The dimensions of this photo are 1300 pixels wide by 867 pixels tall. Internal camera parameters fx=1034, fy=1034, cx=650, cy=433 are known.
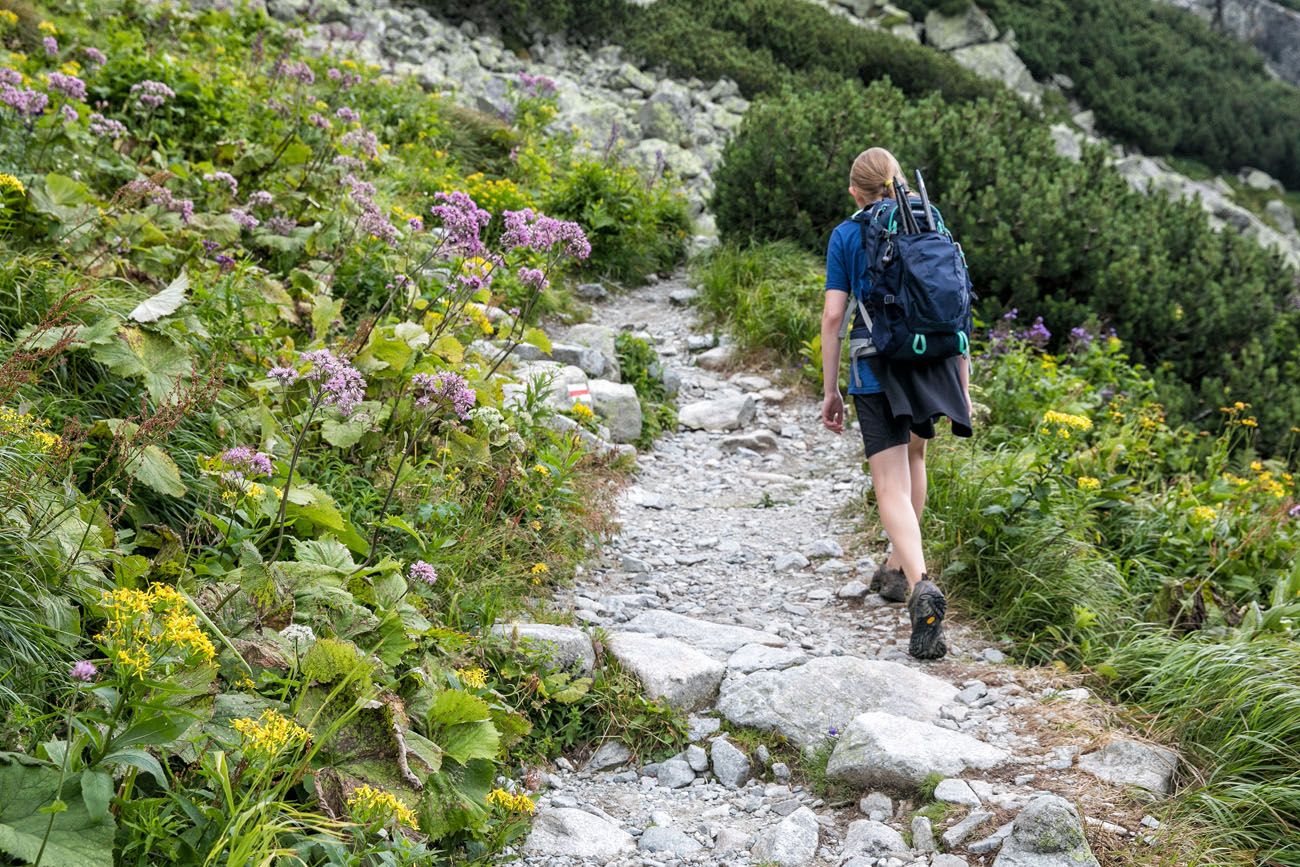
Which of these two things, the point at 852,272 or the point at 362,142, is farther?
the point at 362,142

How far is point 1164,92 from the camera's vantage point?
31016mm

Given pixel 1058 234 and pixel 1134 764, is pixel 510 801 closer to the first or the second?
pixel 1134 764

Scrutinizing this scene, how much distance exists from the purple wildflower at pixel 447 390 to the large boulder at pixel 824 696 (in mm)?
1617

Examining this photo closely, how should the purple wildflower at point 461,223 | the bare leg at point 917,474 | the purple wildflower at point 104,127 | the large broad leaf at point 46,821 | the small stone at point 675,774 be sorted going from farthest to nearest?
1. the purple wildflower at point 104,127
2. the bare leg at point 917,474
3. the purple wildflower at point 461,223
4. the small stone at point 675,774
5. the large broad leaf at point 46,821

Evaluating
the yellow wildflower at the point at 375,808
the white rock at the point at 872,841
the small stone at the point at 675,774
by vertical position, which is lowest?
the small stone at the point at 675,774

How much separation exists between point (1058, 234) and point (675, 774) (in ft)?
23.9

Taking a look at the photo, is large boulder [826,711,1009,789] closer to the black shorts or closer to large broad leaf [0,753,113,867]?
the black shorts

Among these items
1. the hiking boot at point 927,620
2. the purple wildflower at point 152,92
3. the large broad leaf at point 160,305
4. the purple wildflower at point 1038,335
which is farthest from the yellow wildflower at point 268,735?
the purple wildflower at point 1038,335

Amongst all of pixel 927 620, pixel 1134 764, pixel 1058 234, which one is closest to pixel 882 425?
pixel 927 620

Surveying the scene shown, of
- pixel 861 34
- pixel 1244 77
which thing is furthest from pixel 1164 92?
pixel 861 34

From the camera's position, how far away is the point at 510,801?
3.18 metres

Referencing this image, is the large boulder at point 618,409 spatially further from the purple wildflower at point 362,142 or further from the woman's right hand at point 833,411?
the woman's right hand at point 833,411

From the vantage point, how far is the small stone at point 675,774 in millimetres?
3945

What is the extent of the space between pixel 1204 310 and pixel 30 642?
33.0 feet
